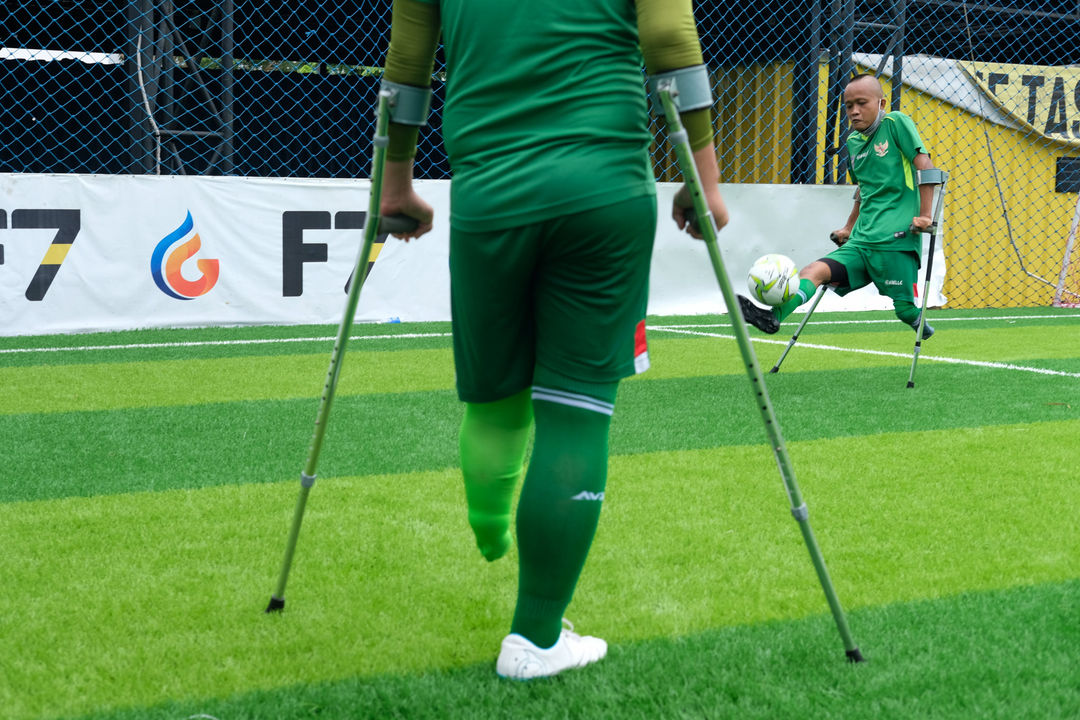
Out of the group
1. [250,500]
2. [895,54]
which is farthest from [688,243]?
[250,500]

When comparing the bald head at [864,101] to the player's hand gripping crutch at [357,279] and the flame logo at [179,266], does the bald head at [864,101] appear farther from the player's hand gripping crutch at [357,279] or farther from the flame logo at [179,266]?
the flame logo at [179,266]

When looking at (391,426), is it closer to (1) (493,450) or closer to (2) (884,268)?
(1) (493,450)

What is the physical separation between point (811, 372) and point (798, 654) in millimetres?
4830

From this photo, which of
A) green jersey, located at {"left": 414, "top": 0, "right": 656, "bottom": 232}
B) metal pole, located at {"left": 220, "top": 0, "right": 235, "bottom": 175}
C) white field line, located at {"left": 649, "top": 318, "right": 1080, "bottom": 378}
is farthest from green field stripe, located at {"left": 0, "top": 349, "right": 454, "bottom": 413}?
green jersey, located at {"left": 414, "top": 0, "right": 656, "bottom": 232}

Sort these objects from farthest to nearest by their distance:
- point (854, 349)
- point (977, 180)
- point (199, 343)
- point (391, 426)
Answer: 1. point (977, 180)
2. point (199, 343)
3. point (854, 349)
4. point (391, 426)

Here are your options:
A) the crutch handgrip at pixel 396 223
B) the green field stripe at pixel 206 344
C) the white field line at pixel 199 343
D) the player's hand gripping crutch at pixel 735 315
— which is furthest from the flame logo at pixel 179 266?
the player's hand gripping crutch at pixel 735 315

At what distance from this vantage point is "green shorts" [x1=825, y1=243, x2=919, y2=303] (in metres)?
6.64

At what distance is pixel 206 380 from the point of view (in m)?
6.55

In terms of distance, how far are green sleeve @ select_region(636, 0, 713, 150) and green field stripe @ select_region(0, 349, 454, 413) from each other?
4273 mm

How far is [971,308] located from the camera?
42.5 feet

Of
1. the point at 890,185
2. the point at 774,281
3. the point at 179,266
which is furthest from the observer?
the point at 179,266

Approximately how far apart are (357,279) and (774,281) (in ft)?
13.4

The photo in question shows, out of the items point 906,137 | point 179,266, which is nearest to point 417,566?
point 906,137

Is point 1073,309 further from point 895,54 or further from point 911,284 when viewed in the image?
point 911,284
